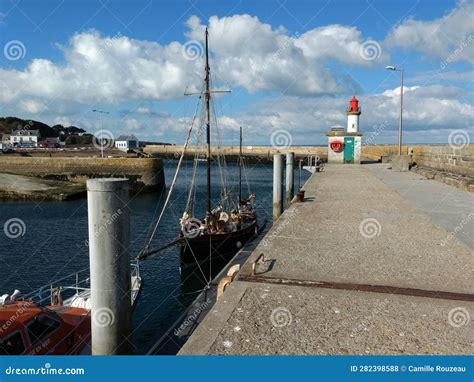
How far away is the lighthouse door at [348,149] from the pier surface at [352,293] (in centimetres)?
3212

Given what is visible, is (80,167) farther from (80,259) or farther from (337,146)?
(80,259)

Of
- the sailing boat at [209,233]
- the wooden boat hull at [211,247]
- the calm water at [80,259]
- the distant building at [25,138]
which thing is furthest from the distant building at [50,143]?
the wooden boat hull at [211,247]

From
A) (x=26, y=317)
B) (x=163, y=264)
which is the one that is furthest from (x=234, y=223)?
(x=26, y=317)

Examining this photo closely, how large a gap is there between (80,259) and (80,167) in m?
43.5

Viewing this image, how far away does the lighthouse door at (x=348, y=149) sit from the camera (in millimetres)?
43562

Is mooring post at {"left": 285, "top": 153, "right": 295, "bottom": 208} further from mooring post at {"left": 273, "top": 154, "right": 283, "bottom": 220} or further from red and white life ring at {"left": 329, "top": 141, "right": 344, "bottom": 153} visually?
red and white life ring at {"left": 329, "top": 141, "right": 344, "bottom": 153}

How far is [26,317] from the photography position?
8.27m

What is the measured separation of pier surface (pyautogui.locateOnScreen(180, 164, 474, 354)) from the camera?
5.05 meters

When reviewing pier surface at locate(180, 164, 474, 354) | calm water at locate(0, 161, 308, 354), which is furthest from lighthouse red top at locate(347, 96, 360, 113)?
pier surface at locate(180, 164, 474, 354)

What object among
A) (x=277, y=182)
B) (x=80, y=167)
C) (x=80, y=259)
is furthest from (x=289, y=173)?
(x=80, y=167)

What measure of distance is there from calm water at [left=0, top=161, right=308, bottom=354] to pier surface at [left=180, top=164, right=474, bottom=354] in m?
5.64

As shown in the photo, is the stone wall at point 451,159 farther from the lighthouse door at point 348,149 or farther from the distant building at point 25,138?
the distant building at point 25,138

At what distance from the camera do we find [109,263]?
551 centimetres
